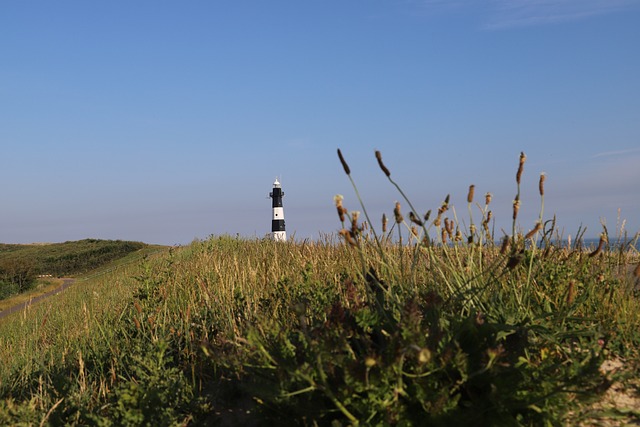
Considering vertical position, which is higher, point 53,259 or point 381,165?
point 381,165

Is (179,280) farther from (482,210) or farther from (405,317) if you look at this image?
(405,317)

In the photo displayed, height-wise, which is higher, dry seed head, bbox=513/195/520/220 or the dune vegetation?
dry seed head, bbox=513/195/520/220

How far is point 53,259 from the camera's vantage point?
3803cm

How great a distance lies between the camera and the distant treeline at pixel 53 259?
27344 mm

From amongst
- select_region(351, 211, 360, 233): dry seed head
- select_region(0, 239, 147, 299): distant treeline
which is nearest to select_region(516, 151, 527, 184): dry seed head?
select_region(351, 211, 360, 233): dry seed head

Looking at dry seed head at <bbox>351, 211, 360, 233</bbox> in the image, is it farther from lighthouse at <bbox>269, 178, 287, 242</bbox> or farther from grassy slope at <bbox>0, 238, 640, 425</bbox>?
lighthouse at <bbox>269, 178, 287, 242</bbox>

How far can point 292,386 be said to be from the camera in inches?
110

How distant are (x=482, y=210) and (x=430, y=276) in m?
0.89

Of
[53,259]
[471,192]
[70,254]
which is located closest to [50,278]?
[53,259]

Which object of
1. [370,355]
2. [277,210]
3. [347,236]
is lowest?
[370,355]

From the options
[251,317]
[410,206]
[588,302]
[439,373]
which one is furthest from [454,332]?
[251,317]

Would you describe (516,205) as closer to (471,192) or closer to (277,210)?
(471,192)

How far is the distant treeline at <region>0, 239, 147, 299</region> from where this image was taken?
2734cm

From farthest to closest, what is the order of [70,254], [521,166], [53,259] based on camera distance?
[70,254], [53,259], [521,166]
